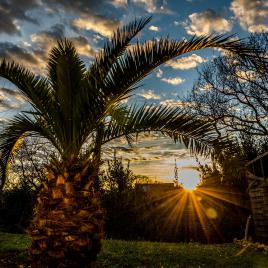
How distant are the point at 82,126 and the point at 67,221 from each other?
1705 mm

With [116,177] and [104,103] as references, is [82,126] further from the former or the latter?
[116,177]

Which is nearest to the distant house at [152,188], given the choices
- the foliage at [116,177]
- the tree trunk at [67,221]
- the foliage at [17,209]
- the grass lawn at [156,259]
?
the foliage at [116,177]

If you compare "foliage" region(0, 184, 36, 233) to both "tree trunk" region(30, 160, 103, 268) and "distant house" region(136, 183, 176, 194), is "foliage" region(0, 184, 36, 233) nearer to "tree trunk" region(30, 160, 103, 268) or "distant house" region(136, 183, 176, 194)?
"distant house" region(136, 183, 176, 194)

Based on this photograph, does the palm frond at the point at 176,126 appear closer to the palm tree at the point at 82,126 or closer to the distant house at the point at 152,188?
the palm tree at the point at 82,126

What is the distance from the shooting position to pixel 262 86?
19688mm

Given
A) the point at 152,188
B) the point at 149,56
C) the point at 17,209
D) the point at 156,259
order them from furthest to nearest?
the point at 152,188 → the point at 17,209 → the point at 156,259 → the point at 149,56

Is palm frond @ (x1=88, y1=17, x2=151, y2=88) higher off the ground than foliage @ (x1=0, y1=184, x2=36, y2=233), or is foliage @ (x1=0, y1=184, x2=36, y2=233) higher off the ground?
palm frond @ (x1=88, y1=17, x2=151, y2=88)

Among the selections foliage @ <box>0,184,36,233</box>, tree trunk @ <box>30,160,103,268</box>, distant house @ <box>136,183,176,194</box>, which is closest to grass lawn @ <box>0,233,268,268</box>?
tree trunk @ <box>30,160,103,268</box>

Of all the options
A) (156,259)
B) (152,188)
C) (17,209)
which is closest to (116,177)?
(152,188)

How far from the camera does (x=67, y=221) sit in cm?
559

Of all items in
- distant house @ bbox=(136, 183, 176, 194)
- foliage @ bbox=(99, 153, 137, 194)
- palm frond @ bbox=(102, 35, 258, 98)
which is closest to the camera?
palm frond @ bbox=(102, 35, 258, 98)

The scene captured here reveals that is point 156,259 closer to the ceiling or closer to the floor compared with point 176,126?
closer to the floor

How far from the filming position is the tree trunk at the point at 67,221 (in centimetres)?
555

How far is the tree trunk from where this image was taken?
5.55 meters
